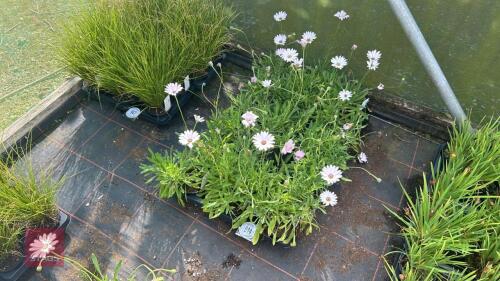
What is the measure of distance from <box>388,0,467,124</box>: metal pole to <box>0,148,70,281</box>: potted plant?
2.21m

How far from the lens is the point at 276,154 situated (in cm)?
256

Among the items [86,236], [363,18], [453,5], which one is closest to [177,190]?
[86,236]

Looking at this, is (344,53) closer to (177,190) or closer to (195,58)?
(195,58)

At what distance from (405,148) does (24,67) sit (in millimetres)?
2960

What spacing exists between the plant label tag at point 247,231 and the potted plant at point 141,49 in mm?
891

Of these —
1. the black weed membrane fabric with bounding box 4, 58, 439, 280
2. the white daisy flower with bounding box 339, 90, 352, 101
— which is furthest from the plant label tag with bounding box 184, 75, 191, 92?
the white daisy flower with bounding box 339, 90, 352, 101

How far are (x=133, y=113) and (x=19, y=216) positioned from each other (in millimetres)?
965

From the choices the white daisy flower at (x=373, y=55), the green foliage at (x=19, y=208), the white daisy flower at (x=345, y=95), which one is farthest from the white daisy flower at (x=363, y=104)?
the green foliage at (x=19, y=208)

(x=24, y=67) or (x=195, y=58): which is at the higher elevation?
(x=195, y=58)

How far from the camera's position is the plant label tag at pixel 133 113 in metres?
2.80

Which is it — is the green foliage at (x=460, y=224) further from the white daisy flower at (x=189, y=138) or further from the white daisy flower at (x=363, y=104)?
the white daisy flower at (x=189, y=138)

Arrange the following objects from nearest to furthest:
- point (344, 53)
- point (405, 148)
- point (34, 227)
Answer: point (34, 227) → point (405, 148) → point (344, 53)

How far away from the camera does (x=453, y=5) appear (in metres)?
2.52

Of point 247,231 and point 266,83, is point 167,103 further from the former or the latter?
point 247,231
